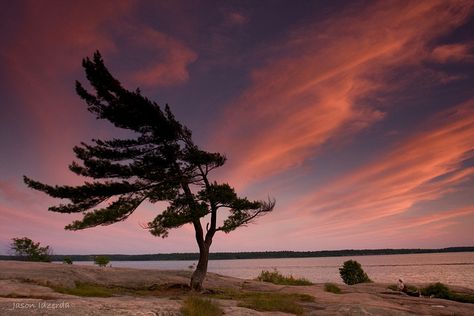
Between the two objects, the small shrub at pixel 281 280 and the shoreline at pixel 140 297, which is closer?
the shoreline at pixel 140 297

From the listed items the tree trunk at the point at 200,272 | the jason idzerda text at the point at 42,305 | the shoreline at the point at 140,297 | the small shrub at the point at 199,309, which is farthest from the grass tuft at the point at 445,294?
the jason idzerda text at the point at 42,305

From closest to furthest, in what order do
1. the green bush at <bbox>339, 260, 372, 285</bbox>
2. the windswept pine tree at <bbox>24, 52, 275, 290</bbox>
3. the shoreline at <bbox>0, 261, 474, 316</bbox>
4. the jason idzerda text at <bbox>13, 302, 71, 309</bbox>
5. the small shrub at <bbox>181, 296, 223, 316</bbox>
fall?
the jason idzerda text at <bbox>13, 302, 71, 309</bbox> → the shoreline at <bbox>0, 261, 474, 316</bbox> → the small shrub at <bbox>181, 296, 223, 316</bbox> → the windswept pine tree at <bbox>24, 52, 275, 290</bbox> → the green bush at <bbox>339, 260, 372, 285</bbox>

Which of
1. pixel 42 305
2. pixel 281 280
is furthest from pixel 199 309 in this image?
pixel 281 280

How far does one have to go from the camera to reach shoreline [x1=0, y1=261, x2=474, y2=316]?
9.82 metres

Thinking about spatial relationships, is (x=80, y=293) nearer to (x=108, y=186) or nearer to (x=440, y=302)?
(x=108, y=186)

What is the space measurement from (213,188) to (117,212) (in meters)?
5.84

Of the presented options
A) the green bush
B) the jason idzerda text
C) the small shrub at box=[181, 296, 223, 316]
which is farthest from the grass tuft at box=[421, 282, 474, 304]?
the jason idzerda text

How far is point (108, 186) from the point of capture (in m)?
21.7

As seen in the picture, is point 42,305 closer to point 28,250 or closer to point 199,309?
point 199,309

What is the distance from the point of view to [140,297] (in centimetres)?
1592

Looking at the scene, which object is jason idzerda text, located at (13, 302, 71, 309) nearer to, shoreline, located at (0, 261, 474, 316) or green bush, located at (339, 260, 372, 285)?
shoreline, located at (0, 261, 474, 316)

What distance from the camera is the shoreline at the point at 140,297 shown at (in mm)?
9820

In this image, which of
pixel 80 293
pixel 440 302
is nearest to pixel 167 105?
pixel 80 293

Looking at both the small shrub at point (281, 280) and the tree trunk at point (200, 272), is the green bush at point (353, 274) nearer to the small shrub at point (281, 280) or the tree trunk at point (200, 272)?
the small shrub at point (281, 280)
